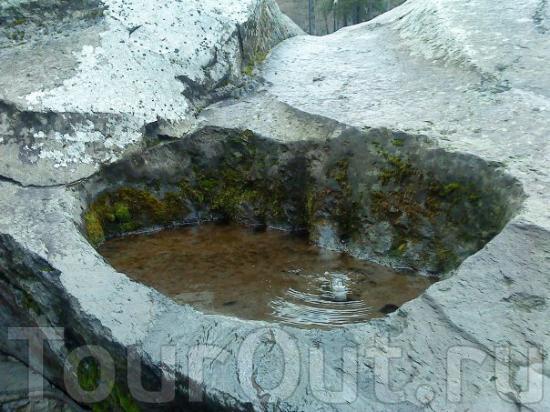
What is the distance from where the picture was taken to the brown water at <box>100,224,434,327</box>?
312 centimetres

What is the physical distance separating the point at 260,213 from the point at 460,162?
1503 millimetres

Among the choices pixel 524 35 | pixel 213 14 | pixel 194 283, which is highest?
pixel 213 14

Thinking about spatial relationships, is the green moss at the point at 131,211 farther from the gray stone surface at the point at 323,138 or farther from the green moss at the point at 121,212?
the gray stone surface at the point at 323,138

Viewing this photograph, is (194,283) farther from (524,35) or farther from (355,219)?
(524,35)

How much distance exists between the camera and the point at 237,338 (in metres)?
2.40

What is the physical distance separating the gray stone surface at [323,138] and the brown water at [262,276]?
520mm

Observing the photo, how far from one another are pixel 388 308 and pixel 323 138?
4.33ft

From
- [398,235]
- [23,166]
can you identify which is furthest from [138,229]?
[398,235]

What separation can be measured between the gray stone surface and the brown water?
1.71ft

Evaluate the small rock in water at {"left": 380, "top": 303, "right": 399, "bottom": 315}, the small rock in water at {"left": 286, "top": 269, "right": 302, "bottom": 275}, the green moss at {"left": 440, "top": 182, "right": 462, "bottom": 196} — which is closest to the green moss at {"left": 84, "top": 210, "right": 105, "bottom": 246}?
the small rock in water at {"left": 286, "top": 269, "right": 302, "bottom": 275}

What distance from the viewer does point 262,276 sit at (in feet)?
11.3

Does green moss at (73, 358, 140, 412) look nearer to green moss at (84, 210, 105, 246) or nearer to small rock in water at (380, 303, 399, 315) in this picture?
green moss at (84, 210, 105, 246)

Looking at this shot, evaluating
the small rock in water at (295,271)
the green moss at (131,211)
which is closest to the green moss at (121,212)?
the green moss at (131,211)

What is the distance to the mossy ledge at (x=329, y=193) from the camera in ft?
10.9
